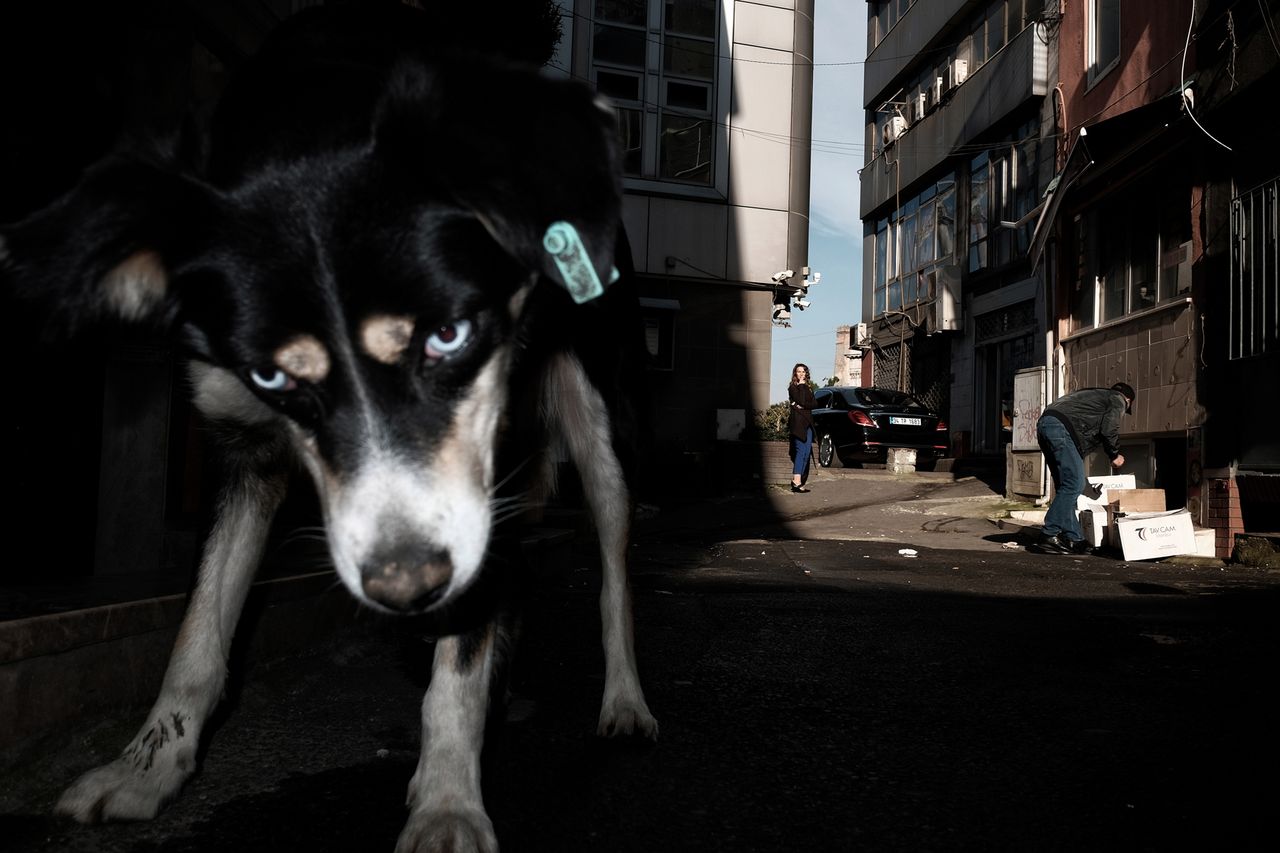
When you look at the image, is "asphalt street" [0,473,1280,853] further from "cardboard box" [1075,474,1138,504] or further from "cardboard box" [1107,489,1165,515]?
"cardboard box" [1107,489,1165,515]

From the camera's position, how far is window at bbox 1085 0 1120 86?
47.4ft

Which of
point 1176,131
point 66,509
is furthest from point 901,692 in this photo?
point 1176,131

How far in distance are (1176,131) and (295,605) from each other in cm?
1106

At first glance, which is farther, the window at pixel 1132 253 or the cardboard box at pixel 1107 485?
the window at pixel 1132 253

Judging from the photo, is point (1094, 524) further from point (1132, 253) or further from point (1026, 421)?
point (1026, 421)

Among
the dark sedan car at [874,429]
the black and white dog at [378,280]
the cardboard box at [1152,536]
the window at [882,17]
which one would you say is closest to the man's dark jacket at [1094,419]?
the cardboard box at [1152,536]

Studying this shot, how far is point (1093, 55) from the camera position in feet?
48.9

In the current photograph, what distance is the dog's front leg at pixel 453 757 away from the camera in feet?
6.24

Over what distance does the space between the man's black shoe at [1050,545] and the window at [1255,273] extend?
241 cm

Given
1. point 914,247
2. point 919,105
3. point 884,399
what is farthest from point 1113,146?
point 919,105

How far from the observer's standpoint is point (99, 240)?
185cm

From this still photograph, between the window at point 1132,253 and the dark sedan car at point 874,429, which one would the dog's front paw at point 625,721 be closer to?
the window at point 1132,253

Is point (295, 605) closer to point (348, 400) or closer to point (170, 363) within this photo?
point (170, 363)

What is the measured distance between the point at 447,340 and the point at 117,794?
1.12m
